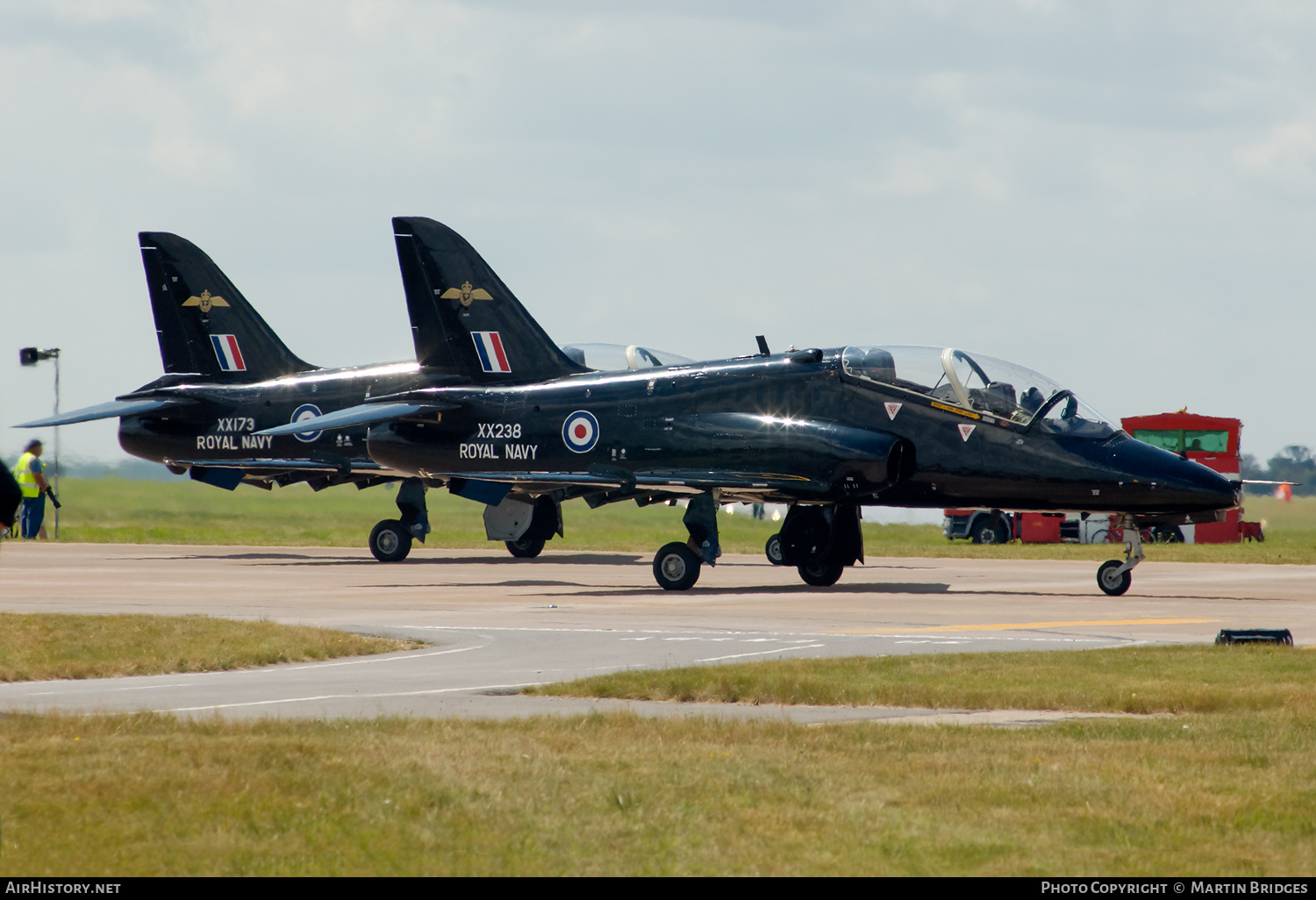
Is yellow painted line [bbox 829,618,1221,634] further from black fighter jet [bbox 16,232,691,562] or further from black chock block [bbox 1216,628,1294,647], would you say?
black fighter jet [bbox 16,232,691,562]

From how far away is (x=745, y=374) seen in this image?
25516 millimetres

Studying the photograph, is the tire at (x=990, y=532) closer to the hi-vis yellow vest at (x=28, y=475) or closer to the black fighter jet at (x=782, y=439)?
the black fighter jet at (x=782, y=439)

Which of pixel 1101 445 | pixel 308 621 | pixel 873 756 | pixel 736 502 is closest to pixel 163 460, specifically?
pixel 736 502

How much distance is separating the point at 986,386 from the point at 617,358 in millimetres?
9000

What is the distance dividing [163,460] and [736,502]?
52.7 ft

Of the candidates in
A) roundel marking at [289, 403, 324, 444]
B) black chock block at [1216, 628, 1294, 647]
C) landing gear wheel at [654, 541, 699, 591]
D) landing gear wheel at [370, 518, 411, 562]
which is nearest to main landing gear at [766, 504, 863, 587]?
landing gear wheel at [654, 541, 699, 591]

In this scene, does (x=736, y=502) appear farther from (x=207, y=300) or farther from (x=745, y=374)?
(x=207, y=300)

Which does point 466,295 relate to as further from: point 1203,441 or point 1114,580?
point 1203,441

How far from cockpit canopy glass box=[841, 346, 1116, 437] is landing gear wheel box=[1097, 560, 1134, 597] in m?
2.17

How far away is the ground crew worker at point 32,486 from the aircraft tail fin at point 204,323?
16.3 feet

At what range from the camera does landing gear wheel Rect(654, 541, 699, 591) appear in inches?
970

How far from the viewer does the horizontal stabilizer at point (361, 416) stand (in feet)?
93.0

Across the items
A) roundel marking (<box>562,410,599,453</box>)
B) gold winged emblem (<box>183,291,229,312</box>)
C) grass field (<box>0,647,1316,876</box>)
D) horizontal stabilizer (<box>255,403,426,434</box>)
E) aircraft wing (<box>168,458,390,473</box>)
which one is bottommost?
grass field (<box>0,647,1316,876</box>)

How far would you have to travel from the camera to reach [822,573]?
84.6 ft
